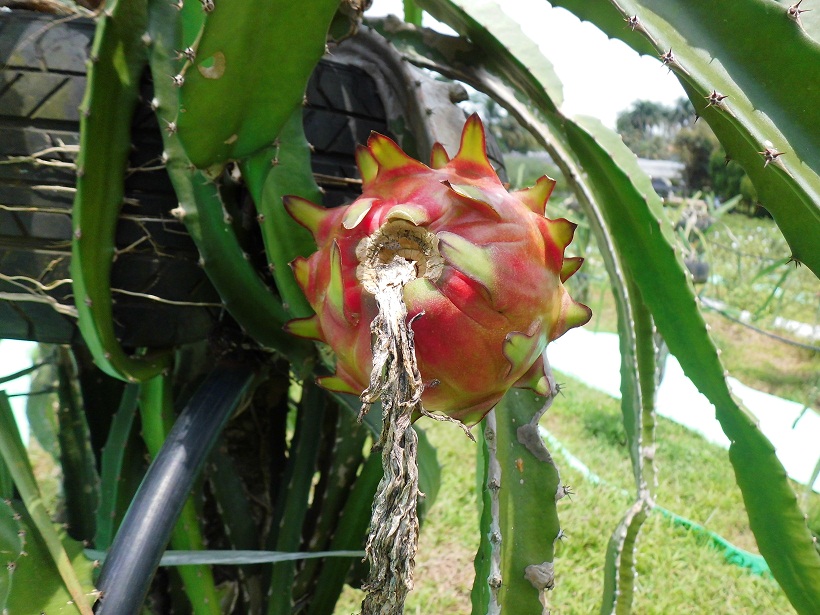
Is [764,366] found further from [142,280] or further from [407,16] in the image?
[142,280]

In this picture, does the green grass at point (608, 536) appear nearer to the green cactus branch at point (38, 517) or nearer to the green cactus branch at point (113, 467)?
the green cactus branch at point (113, 467)

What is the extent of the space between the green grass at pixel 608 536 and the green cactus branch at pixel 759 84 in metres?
0.73

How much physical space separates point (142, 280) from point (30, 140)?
4.7 inches

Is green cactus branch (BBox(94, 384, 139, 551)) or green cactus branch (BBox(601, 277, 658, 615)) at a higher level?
green cactus branch (BBox(601, 277, 658, 615))

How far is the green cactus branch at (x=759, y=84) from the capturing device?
332 mm

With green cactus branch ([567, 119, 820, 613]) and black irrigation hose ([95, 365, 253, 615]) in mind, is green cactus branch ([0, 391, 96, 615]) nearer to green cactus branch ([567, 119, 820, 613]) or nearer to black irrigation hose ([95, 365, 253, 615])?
black irrigation hose ([95, 365, 253, 615])

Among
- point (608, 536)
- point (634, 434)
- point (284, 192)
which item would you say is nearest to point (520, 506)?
point (634, 434)

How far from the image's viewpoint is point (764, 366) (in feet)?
11.3

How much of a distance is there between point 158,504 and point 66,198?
8.9 inches

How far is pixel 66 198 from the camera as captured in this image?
469 millimetres

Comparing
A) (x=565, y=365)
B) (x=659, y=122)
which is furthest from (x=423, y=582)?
(x=659, y=122)

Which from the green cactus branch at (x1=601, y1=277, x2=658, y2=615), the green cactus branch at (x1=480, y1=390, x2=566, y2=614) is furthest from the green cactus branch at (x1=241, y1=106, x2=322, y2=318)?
the green cactus branch at (x1=601, y1=277, x2=658, y2=615)

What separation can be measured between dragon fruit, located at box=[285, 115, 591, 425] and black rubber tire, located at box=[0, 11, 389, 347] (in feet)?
0.56

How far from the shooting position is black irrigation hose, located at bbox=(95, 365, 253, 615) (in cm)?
41
